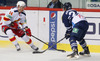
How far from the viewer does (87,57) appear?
6.41m

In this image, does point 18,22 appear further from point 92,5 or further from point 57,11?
point 92,5

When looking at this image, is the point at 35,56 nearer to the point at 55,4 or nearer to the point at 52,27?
the point at 52,27

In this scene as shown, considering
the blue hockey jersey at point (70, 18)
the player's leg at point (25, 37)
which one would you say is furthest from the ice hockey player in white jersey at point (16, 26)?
the blue hockey jersey at point (70, 18)

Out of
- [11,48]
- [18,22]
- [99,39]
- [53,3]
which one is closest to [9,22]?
[18,22]

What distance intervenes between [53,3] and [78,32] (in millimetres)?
1714

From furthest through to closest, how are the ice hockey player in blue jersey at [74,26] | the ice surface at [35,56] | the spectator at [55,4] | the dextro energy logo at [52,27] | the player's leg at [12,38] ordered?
the spectator at [55,4]
the dextro energy logo at [52,27]
the player's leg at [12,38]
the ice surface at [35,56]
the ice hockey player in blue jersey at [74,26]

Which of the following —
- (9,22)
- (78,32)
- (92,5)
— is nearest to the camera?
(78,32)

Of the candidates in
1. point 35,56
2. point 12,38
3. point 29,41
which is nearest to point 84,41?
point 35,56

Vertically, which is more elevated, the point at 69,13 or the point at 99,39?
the point at 69,13

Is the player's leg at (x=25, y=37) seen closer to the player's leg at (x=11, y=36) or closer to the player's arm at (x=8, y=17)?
the player's leg at (x=11, y=36)

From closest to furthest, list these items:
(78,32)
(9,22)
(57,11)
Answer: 1. (78,32)
2. (9,22)
3. (57,11)

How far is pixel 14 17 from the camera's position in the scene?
6.80 m

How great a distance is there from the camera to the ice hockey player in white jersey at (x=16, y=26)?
22.1ft

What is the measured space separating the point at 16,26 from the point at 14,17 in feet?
0.78
